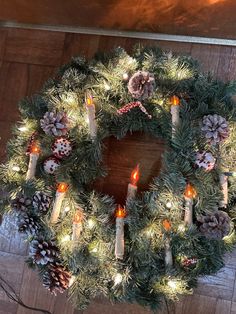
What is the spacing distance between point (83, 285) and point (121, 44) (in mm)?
753

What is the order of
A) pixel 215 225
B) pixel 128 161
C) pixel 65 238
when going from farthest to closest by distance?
1. pixel 128 161
2. pixel 65 238
3. pixel 215 225

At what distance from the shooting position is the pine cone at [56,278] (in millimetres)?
1076

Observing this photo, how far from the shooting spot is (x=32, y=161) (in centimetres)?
110

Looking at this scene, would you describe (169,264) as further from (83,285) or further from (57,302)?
(57,302)

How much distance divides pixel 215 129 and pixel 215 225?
223 mm

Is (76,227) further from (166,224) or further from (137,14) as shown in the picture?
(137,14)

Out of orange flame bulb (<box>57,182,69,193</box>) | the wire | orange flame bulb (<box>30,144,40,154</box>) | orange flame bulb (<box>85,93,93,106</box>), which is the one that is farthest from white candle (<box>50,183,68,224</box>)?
the wire

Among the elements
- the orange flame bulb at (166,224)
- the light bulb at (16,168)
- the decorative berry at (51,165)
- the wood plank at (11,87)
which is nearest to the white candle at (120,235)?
the orange flame bulb at (166,224)

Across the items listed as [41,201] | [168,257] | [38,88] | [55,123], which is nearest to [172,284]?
[168,257]

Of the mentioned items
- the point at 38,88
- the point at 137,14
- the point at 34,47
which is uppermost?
the point at 137,14

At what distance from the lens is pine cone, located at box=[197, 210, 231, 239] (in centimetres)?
98

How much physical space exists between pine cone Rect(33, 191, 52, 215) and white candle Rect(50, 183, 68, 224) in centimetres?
4

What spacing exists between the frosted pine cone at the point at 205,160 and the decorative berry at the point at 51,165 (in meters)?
0.35

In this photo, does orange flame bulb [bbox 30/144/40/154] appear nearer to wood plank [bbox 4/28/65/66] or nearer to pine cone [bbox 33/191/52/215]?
pine cone [bbox 33/191/52/215]
